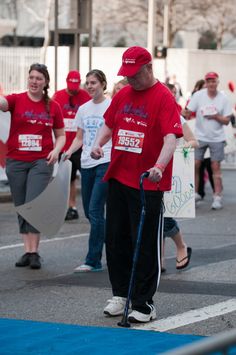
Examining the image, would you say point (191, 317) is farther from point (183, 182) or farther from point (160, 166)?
point (183, 182)

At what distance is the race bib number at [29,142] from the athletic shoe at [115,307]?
246 cm

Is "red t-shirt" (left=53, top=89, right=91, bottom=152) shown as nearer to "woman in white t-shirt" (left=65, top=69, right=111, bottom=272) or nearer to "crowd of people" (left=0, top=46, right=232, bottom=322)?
"crowd of people" (left=0, top=46, right=232, bottom=322)

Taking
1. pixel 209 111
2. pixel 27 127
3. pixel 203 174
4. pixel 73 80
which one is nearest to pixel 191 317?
pixel 27 127

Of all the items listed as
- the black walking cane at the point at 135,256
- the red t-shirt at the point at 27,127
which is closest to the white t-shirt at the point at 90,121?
the red t-shirt at the point at 27,127

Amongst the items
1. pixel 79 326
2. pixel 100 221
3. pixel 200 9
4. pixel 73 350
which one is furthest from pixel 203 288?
pixel 200 9

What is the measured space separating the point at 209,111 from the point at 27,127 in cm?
624

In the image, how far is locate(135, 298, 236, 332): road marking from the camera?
7.05 meters

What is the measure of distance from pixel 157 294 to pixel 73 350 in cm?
211

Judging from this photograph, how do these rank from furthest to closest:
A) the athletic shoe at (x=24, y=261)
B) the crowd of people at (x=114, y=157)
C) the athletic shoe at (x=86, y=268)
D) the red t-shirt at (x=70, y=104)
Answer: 1. the red t-shirt at (x=70, y=104)
2. the athletic shoe at (x=24, y=261)
3. the athletic shoe at (x=86, y=268)
4. the crowd of people at (x=114, y=157)

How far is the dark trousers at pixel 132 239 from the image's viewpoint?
23.5 feet

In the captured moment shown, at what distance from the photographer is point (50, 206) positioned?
9664 millimetres

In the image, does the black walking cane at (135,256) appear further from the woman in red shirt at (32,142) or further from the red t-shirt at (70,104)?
the red t-shirt at (70,104)

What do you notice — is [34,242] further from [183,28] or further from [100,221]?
[183,28]

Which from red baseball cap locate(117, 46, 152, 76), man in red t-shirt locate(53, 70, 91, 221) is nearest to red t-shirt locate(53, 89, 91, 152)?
man in red t-shirt locate(53, 70, 91, 221)
